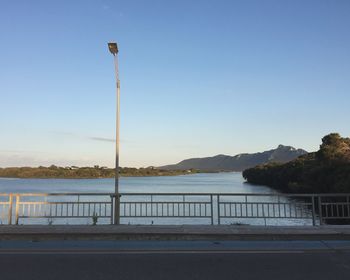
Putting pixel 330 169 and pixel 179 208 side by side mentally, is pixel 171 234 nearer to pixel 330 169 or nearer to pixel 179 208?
pixel 179 208

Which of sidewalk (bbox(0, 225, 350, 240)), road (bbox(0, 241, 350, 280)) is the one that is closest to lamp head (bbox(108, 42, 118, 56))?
sidewalk (bbox(0, 225, 350, 240))

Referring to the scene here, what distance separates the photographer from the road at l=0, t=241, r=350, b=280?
Answer: 6.86m

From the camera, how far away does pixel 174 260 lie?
26.4 feet

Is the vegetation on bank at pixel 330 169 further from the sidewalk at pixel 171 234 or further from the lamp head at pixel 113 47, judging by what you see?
the lamp head at pixel 113 47

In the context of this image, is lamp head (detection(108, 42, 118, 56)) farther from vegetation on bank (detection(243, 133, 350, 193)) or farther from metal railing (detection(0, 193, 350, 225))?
vegetation on bank (detection(243, 133, 350, 193))

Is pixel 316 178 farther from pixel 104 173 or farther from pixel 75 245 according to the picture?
pixel 104 173

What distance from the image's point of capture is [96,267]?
7.39 metres

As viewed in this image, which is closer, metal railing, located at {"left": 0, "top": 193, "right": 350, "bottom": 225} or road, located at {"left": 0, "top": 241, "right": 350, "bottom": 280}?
road, located at {"left": 0, "top": 241, "right": 350, "bottom": 280}

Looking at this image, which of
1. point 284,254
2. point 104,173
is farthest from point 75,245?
point 104,173

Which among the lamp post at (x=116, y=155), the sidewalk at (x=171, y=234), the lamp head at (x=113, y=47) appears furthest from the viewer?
the lamp head at (x=113, y=47)

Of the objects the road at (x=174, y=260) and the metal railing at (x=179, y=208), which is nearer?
the road at (x=174, y=260)

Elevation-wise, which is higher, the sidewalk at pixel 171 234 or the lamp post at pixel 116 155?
the lamp post at pixel 116 155

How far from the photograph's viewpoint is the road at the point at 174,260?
6.86 m

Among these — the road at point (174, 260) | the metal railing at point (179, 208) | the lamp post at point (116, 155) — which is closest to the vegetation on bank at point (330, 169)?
the metal railing at point (179, 208)
